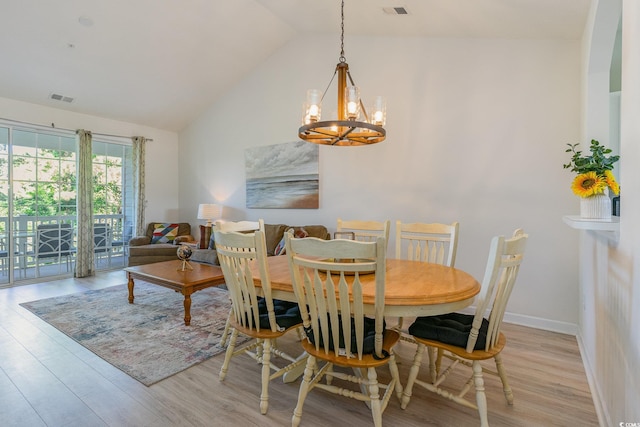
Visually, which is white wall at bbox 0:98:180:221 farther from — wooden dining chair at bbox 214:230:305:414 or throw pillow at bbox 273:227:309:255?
wooden dining chair at bbox 214:230:305:414

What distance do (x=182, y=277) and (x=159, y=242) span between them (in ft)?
9.14

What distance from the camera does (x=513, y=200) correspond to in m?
3.22

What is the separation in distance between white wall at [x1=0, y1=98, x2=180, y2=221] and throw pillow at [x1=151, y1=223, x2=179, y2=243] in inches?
17.5

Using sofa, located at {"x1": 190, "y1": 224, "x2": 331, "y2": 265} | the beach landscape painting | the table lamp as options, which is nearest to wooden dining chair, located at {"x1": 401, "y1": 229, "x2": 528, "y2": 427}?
sofa, located at {"x1": 190, "y1": 224, "x2": 331, "y2": 265}

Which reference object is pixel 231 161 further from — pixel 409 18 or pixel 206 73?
pixel 409 18

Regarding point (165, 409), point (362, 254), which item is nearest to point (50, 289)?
point (165, 409)

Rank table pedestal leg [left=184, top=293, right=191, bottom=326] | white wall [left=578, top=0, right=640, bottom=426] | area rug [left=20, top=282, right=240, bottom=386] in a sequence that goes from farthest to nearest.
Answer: table pedestal leg [left=184, top=293, right=191, bottom=326] < area rug [left=20, top=282, right=240, bottom=386] < white wall [left=578, top=0, right=640, bottom=426]

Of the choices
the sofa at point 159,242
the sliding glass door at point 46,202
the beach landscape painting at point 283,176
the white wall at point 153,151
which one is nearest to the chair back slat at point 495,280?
the beach landscape painting at point 283,176

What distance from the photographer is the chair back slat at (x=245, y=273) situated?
1823mm

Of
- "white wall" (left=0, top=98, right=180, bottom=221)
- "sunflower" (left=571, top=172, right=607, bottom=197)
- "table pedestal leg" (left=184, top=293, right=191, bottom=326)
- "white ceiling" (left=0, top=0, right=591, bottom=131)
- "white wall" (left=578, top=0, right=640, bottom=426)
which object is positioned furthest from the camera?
"white wall" (left=0, top=98, right=180, bottom=221)

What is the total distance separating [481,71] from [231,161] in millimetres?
4079

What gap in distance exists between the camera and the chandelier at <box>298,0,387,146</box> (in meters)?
2.09

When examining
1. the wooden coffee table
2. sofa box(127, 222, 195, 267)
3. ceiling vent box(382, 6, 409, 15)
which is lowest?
the wooden coffee table

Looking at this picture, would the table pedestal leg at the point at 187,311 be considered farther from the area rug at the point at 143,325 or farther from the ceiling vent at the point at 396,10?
the ceiling vent at the point at 396,10
